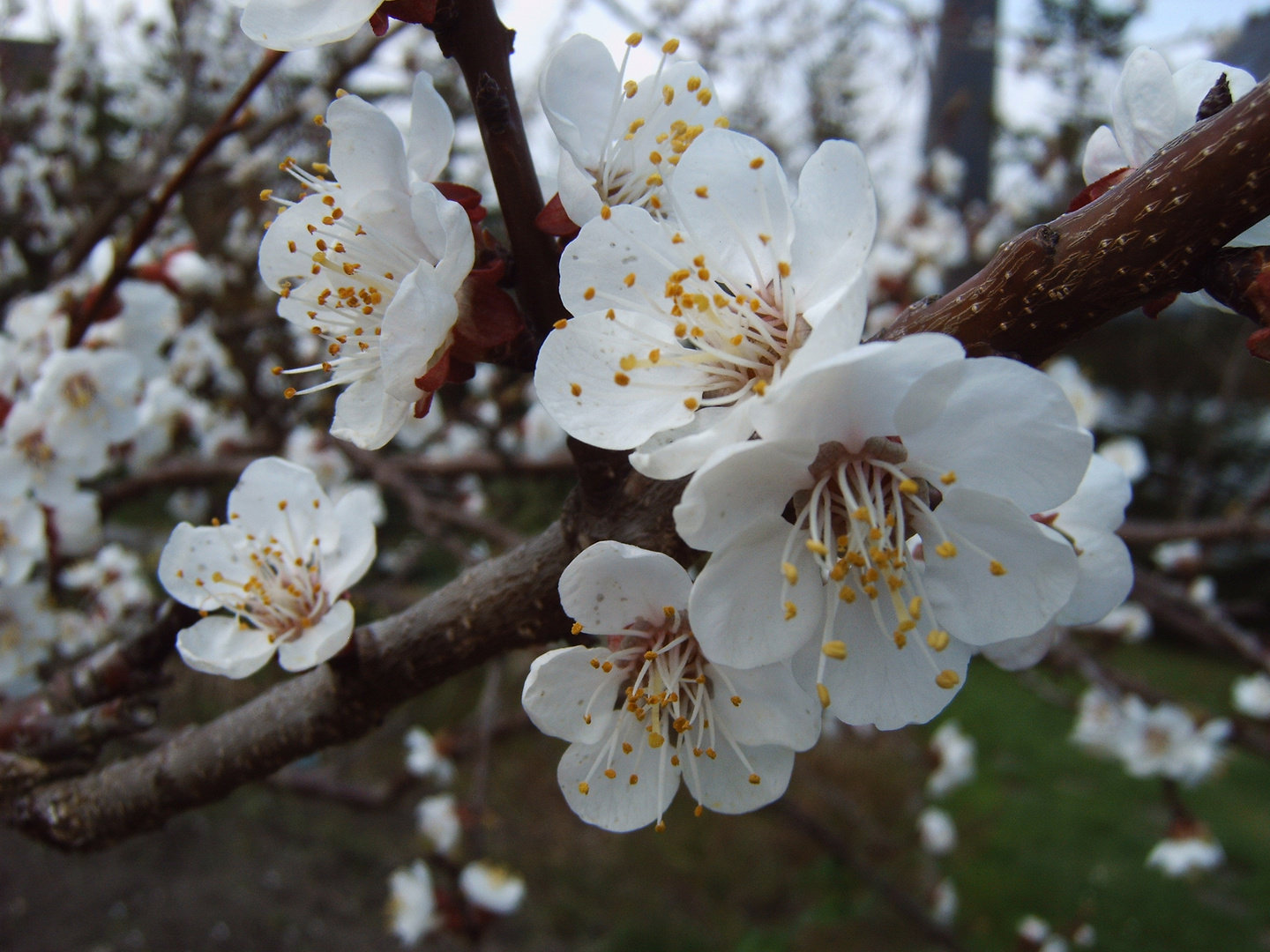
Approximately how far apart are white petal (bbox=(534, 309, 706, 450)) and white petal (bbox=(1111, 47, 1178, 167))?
41cm

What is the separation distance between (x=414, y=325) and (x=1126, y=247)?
0.48 meters

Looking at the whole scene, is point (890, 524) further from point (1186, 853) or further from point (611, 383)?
point (1186, 853)

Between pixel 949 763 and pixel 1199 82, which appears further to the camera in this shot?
pixel 949 763

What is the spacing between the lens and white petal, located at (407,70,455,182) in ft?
2.12

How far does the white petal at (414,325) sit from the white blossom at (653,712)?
20 centimetres

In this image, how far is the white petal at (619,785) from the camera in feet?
2.25

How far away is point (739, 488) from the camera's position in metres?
0.51

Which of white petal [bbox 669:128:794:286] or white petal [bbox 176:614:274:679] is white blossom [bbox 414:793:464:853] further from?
white petal [bbox 669:128:794:286]

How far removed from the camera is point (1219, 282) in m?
0.50

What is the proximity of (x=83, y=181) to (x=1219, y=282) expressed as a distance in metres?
4.89

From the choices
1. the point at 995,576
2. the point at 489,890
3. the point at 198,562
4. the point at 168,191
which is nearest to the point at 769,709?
the point at 995,576

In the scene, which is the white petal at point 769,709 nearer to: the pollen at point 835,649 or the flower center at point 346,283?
the pollen at point 835,649

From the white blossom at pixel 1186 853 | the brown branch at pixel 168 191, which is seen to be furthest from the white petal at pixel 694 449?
the white blossom at pixel 1186 853

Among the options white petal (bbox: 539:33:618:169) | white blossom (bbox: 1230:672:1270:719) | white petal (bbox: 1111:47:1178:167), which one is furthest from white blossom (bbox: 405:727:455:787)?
white blossom (bbox: 1230:672:1270:719)
